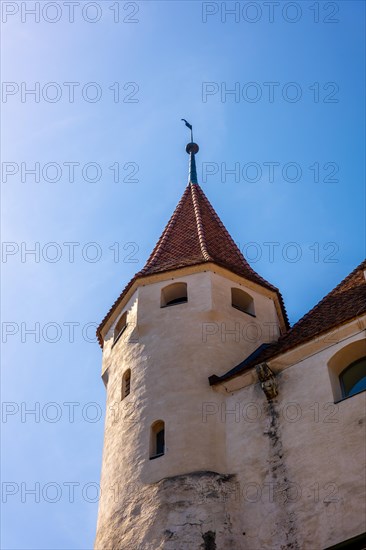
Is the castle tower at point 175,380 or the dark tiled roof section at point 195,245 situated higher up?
the dark tiled roof section at point 195,245

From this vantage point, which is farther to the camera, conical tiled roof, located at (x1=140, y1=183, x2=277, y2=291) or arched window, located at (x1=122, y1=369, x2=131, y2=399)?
conical tiled roof, located at (x1=140, y1=183, x2=277, y2=291)

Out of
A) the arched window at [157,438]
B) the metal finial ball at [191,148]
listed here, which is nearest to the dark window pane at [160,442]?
the arched window at [157,438]

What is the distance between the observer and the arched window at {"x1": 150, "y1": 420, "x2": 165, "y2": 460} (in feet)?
61.0

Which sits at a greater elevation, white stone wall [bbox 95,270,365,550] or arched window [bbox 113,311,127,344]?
arched window [bbox 113,311,127,344]

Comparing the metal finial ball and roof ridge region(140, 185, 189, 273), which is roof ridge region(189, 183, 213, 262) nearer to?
roof ridge region(140, 185, 189, 273)

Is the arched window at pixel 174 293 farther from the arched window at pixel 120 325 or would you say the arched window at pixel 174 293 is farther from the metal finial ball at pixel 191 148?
the metal finial ball at pixel 191 148

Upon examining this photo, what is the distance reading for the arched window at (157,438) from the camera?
1859 cm

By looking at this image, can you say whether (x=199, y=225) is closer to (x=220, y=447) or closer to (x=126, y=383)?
(x=126, y=383)

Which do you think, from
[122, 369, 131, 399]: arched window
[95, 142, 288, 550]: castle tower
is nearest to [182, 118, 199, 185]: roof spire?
[95, 142, 288, 550]: castle tower

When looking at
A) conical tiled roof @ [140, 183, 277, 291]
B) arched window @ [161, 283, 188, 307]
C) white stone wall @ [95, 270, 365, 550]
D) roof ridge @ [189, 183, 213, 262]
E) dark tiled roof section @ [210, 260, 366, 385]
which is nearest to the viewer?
white stone wall @ [95, 270, 365, 550]

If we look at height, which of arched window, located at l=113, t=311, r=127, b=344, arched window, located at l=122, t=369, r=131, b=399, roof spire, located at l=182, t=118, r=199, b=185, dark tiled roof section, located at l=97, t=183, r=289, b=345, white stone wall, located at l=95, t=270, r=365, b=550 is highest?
roof spire, located at l=182, t=118, r=199, b=185

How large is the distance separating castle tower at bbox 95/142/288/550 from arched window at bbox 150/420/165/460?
20mm

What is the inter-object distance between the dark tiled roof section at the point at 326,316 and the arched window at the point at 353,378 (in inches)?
33.3

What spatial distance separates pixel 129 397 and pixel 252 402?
9.14 ft
